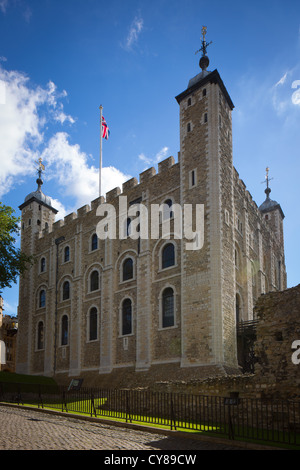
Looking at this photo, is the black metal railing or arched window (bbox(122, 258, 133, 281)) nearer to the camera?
the black metal railing

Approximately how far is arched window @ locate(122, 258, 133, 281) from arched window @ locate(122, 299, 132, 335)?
1.53 metres

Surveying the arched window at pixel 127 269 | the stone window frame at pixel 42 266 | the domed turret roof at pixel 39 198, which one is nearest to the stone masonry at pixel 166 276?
the arched window at pixel 127 269

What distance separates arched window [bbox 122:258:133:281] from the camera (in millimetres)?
29891

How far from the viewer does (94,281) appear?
33.1 metres

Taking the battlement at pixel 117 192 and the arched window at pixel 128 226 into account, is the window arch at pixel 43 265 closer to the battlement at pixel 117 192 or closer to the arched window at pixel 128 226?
the battlement at pixel 117 192

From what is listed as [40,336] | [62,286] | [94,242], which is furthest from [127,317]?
[40,336]

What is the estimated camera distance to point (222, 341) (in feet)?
74.7

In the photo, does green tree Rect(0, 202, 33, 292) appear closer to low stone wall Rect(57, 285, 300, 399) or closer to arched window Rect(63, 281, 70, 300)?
arched window Rect(63, 281, 70, 300)

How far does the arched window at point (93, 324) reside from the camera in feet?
105

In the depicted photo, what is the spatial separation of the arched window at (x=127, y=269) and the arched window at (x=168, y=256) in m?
3.22

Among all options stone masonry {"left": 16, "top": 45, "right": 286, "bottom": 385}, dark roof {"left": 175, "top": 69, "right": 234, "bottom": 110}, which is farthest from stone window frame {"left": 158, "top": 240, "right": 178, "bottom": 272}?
dark roof {"left": 175, "top": 69, "right": 234, "bottom": 110}

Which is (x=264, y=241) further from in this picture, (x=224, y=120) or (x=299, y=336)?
(x=299, y=336)

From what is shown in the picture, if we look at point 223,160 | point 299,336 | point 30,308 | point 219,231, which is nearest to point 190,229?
point 219,231

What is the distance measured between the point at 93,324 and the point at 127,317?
3.97 metres
